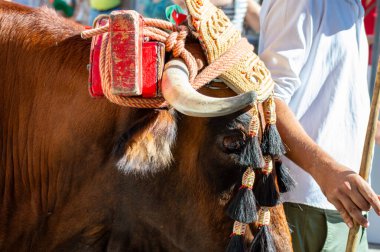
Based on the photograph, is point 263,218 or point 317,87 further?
point 317,87

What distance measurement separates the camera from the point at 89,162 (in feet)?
8.88

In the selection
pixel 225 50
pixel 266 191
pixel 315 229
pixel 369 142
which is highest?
pixel 225 50

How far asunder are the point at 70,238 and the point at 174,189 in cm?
49

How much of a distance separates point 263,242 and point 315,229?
2.12ft

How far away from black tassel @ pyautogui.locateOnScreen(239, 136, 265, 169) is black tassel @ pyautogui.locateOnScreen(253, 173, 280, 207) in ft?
0.31

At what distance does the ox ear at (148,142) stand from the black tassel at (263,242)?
433 mm

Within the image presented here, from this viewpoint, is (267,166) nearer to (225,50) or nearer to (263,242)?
(263,242)

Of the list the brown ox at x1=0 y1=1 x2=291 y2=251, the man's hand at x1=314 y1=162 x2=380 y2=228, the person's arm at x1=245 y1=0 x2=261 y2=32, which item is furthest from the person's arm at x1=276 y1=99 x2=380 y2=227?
the person's arm at x1=245 y1=0 x2=261 y2=32

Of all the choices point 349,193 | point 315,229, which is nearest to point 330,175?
point 349,193

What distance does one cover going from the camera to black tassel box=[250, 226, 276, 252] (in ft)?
8.39

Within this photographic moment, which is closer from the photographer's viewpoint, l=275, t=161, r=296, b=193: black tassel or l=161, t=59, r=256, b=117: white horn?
l=161, t=59, r=256, b=117: white horn

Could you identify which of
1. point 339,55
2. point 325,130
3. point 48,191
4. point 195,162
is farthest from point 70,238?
point 339,55

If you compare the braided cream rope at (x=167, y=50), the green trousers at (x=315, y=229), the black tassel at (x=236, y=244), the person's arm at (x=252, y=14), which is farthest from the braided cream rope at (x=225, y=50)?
the person's arm at (x=252, y=14)

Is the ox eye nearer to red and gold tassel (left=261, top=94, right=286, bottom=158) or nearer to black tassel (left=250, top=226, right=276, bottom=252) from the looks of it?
red and gold tassel (left=261, top=94, right=286, bottom=158)
